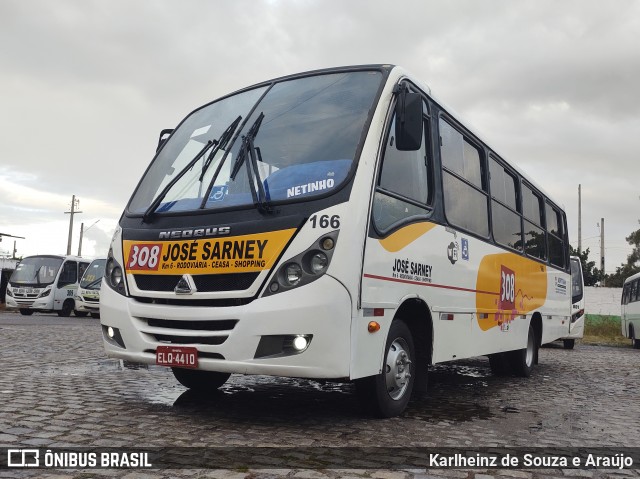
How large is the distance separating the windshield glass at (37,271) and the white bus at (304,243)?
21595 millimetres

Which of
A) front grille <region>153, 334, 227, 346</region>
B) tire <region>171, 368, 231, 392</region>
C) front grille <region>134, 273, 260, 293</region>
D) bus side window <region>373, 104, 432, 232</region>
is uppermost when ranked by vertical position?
bus side window <region>373, 104, 432, 232</region>

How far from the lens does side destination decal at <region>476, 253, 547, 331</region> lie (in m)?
7.72

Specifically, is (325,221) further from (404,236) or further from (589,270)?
(589,270)

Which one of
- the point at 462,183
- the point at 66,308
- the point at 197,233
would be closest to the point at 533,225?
the point at 462,183

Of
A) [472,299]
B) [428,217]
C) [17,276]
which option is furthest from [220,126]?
[17,276]

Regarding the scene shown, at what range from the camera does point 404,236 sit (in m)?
5.63

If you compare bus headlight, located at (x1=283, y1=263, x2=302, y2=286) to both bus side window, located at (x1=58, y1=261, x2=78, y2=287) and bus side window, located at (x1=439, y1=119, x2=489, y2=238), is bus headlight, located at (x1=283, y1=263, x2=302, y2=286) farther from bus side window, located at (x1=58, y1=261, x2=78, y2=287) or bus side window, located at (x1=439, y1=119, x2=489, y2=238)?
bus side window, located at (x1=58, y1=261, x2=78, y2=287)

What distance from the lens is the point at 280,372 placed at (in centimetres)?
479

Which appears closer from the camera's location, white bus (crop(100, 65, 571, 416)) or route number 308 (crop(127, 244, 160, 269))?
white bus (crop(100, 65, 571, 416))

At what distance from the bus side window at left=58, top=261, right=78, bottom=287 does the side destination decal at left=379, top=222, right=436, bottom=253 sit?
2325 cm

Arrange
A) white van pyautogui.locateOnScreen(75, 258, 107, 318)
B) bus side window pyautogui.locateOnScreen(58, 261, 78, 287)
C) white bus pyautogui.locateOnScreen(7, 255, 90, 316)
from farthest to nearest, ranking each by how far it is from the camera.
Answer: bus side window pyautogui.locateOnScreen(58, 261, 78, 287)
white bus pyautogui.locateOnScreen(7, 255, 90, 316)
white van pyautogui.locateOnScreen(75, 258, 107, 318)

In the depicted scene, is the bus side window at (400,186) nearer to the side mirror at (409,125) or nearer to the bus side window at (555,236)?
the side mirror at (409,125)

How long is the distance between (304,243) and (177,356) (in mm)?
1316

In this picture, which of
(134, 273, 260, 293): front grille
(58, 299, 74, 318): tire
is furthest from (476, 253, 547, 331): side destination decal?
(58, 299, 74, 318): tire
